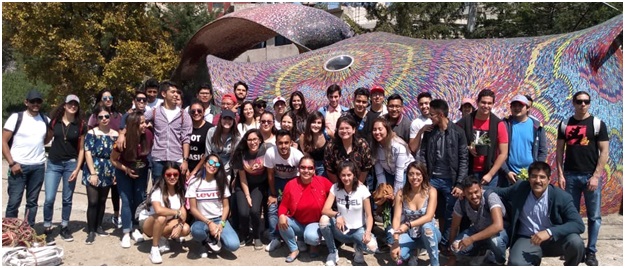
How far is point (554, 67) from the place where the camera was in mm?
6305

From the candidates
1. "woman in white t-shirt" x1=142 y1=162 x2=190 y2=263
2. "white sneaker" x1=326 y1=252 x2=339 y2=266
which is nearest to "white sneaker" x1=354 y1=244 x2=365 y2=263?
"white sneaker" x1=326 y1=252 x2=339 y2=266

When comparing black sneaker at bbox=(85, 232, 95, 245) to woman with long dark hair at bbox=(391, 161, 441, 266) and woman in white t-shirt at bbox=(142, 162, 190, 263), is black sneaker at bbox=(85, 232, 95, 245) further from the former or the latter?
woman with long dark hair at bbox=(391, 161, 441, 266)

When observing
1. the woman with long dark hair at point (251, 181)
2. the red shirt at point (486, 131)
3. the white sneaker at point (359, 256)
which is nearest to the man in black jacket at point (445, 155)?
the red shirt at point (486, 131)

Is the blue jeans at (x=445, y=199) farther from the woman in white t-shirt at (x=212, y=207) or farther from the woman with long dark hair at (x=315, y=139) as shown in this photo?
the woman in white t-shirt at (x=212, y=207)

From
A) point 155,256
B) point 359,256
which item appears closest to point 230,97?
point 155,256

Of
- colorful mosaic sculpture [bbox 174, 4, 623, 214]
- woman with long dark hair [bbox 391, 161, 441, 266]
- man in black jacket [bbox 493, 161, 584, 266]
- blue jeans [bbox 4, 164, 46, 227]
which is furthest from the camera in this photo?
colorful mosaic sculpture [bbox 174, 4, 623, 214]

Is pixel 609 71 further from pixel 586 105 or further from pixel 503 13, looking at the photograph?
pixel 503 13

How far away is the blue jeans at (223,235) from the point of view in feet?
16.3

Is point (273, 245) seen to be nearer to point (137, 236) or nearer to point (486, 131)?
point (137, 236)

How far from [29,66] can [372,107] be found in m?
13.7

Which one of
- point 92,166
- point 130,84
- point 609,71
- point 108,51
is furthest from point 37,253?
point 108,51

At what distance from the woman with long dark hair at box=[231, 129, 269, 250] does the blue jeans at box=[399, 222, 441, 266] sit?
4.61ft

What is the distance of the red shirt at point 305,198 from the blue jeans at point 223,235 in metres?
0.47

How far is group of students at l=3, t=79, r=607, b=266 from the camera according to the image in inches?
178
